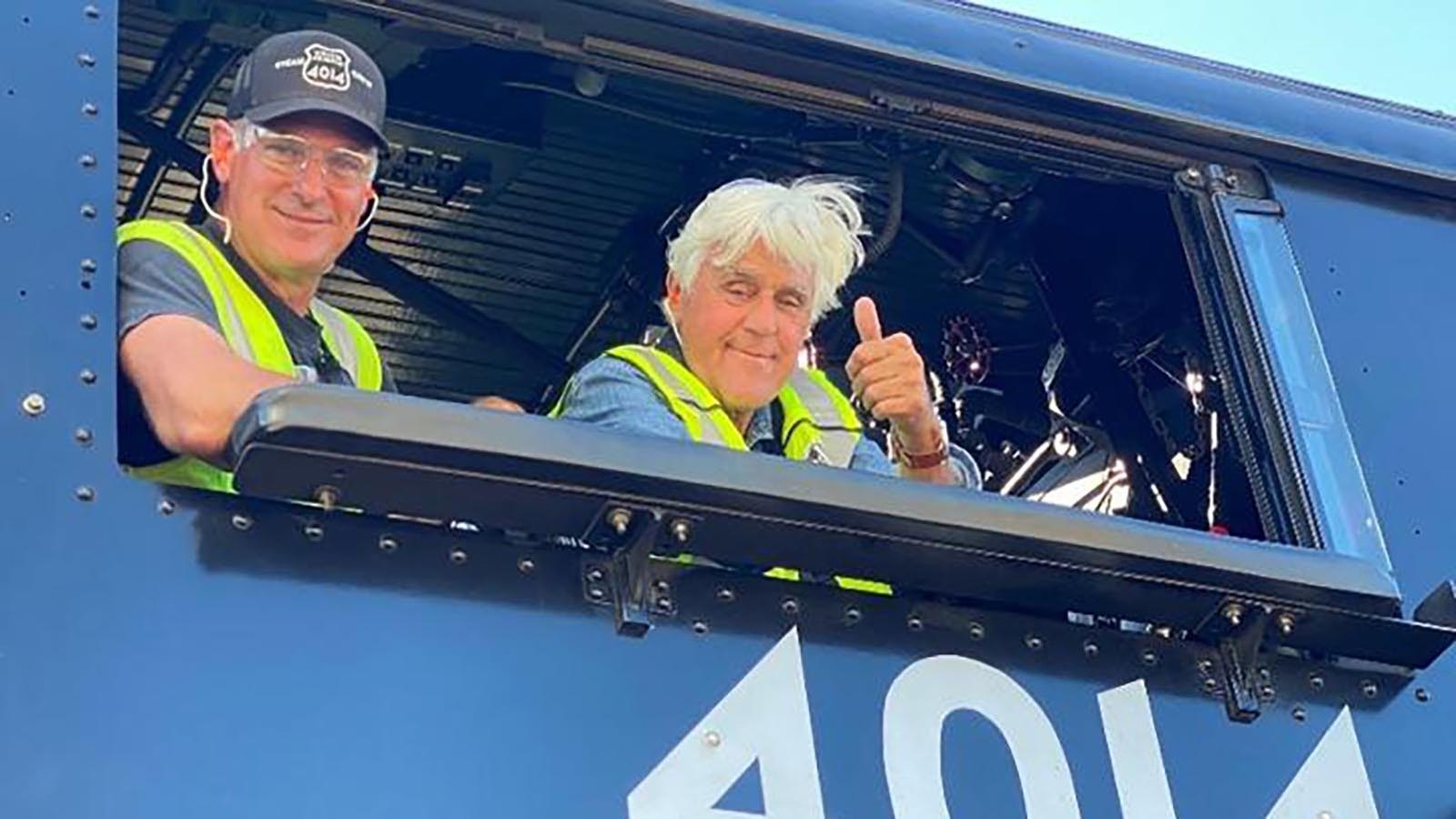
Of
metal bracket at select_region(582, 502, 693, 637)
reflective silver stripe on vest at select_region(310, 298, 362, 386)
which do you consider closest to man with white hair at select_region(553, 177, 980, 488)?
reflective silver stripe on vest at select_region(310, 298, 362, 386)

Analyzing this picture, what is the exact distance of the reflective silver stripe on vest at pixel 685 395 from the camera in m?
2.53

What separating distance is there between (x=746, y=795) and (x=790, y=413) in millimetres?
826

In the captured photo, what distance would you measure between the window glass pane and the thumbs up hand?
0.41 meters

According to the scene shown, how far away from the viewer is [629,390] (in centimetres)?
247

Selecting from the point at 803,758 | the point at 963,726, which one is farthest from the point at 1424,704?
the point at 803,758

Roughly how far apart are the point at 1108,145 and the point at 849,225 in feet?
1.16

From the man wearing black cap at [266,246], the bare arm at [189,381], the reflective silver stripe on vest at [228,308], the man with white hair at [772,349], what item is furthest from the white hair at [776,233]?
the bare arm at [189,381]

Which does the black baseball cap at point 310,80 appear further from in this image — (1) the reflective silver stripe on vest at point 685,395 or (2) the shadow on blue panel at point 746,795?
(2) the shadow on blue panel at point 746,795

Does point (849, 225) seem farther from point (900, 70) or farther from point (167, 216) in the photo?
point (167, 216)

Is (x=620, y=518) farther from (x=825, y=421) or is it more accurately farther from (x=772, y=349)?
(x=825, y=421)

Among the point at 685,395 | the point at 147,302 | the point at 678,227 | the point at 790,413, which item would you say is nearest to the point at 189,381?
the point at 147,302

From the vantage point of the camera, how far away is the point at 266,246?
2367 mm

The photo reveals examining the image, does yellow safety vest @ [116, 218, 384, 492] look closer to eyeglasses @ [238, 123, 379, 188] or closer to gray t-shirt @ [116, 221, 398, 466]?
gray t-shirt @ [116, 221, 398, 466]

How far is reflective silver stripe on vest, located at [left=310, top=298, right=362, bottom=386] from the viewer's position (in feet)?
7.91
